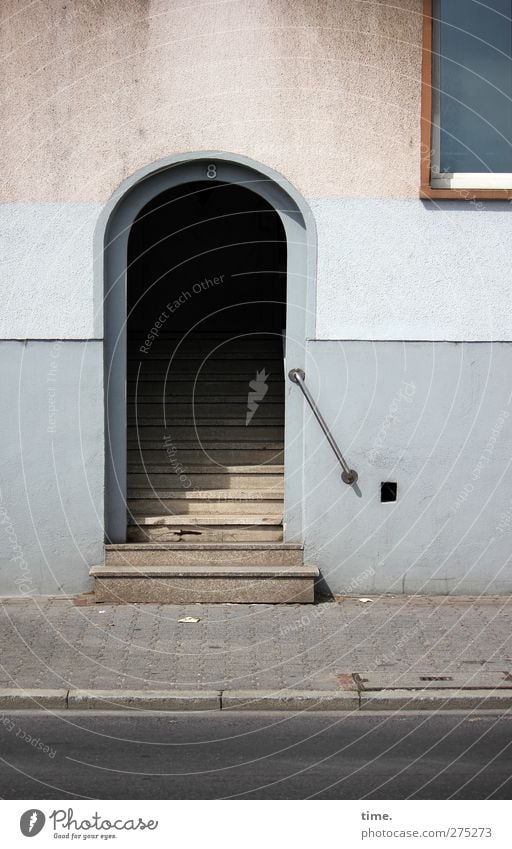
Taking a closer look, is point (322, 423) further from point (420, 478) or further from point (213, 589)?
point (213, 589)

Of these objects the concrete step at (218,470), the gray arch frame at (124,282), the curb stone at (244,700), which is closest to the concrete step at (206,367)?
the concrete step at (218,470)

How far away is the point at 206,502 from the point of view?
12.2 m

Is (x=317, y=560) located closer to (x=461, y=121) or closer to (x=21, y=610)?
(x=21, y=610)

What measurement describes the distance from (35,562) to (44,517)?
41 cm

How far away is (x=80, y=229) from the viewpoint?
1127 centimetres

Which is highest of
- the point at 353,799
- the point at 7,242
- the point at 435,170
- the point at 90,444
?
the point at 435,170

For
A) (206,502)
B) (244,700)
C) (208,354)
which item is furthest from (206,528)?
(208,354)

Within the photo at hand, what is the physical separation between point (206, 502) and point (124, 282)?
2230 mm

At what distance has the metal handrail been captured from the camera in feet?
36.9

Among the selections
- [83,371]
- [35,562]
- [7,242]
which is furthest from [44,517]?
[7,242]

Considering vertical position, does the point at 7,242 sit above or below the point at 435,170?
below

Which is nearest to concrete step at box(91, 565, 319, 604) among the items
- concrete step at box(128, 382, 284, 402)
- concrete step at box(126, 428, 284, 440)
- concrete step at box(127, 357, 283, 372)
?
concrete step at box(126, 428, 284, 440)

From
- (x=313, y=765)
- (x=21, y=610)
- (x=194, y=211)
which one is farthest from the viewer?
(x=194, y=211)

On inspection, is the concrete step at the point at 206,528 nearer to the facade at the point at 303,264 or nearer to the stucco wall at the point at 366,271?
the facade at the point at 303,264
